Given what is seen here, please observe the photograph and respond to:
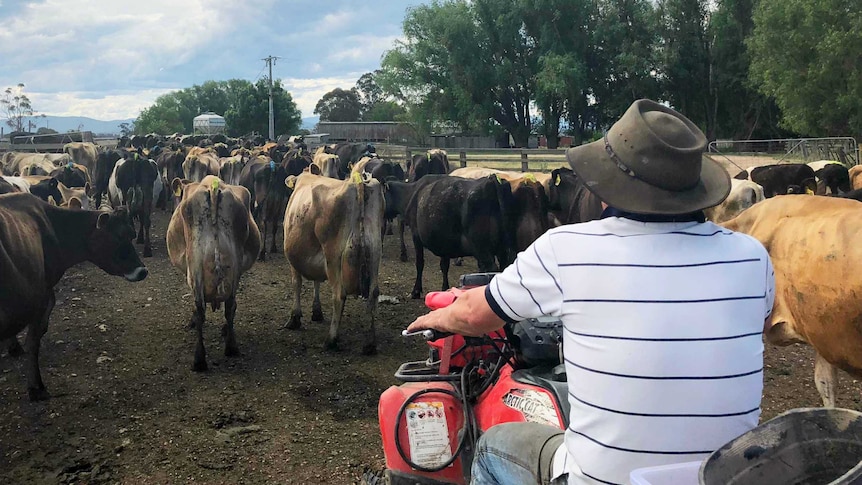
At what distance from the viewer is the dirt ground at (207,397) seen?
468cm

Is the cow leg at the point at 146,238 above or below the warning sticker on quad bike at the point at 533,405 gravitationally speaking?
below

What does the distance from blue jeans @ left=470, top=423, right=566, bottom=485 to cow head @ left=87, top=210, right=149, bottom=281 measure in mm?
5492

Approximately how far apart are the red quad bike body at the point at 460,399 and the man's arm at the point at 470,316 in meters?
0.51

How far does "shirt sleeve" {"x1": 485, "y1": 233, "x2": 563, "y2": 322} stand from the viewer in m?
1.90

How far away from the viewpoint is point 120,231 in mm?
6797

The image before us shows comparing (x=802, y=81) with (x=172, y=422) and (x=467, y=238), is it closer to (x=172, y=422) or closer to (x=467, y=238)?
(x=467, y=238)

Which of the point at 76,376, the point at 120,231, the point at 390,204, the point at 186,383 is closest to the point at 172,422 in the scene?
the point at 186,383

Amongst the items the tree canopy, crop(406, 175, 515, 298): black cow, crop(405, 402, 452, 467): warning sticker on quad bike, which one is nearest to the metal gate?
crop(406, 175, 515, 298): black cow

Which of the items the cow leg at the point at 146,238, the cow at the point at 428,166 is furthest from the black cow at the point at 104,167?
the cow at the point at 428,166

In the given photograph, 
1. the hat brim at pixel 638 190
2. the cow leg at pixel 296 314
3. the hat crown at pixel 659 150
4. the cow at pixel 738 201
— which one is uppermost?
the hat crown at pixel 659 150

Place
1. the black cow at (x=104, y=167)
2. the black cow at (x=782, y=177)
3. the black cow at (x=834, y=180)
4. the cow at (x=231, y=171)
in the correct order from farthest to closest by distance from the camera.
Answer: the black cow at (x=104, y=167) → the cow at (x=231, y=171) → the black cow at (x=782, y=177) → the black cow at (x=834, y=180)

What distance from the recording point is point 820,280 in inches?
171

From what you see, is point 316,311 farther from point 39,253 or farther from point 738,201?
point 738,201

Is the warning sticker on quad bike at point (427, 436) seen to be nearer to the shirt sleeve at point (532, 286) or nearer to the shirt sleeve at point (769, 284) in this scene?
the shirt sleeve at point (532, 286)
